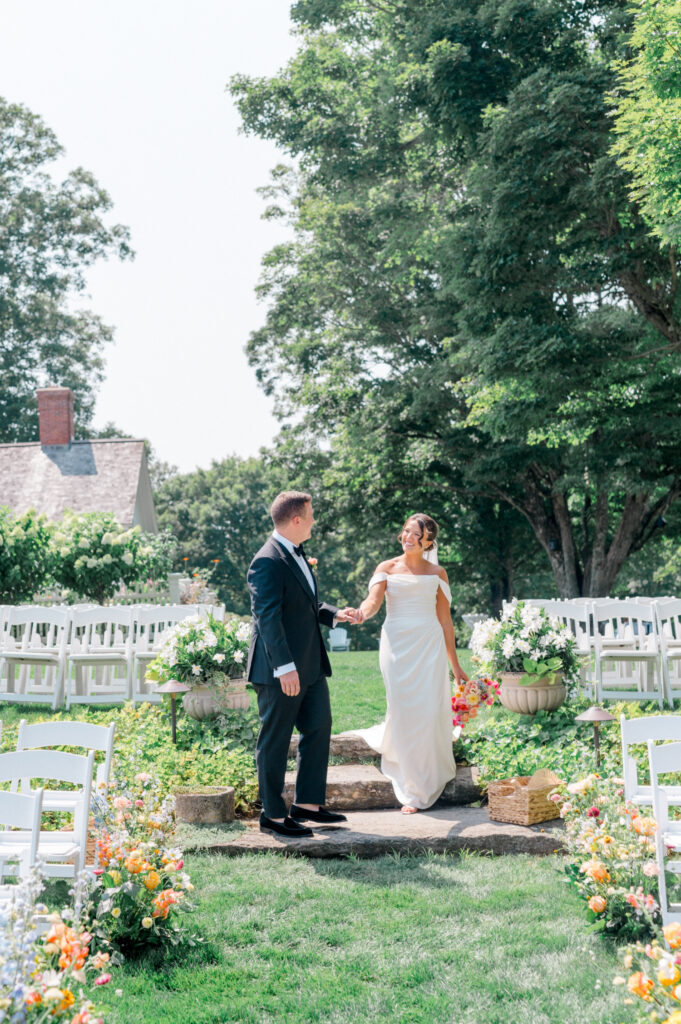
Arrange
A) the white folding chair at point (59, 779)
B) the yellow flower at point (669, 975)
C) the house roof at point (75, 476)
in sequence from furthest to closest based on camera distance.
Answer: the house roof at point (75, 476)
the white folding chair at point (59, 779)
the yellow flower at point (669, 975)

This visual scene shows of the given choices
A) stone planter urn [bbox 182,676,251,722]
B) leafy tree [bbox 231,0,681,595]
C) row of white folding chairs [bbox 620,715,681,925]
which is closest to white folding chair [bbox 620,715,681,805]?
row of white folding chairs [bbox 620,715,681,925]

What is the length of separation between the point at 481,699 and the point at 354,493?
742 inches

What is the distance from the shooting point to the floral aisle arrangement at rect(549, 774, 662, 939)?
407 cm

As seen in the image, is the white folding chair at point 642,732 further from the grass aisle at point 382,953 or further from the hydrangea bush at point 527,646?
the hydrangea bush at point 527,646

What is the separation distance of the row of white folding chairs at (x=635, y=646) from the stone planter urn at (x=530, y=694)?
1.20 metres

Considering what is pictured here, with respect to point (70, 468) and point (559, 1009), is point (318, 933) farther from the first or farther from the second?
point (70, 468)

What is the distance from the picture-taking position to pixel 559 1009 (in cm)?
353

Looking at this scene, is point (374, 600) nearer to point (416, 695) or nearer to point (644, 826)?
point (416, 695)

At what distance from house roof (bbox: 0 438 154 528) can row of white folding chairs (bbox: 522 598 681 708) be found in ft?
62.3

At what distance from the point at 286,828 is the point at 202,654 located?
7.66ft

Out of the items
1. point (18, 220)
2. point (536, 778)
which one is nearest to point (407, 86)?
point (536, 778)

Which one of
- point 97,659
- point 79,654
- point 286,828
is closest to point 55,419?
point 79,654

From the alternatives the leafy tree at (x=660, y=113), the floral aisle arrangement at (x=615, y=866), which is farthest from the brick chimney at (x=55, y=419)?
the floral aisle arrangement at (x=615, y=866)

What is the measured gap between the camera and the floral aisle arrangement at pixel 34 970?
2.31m
